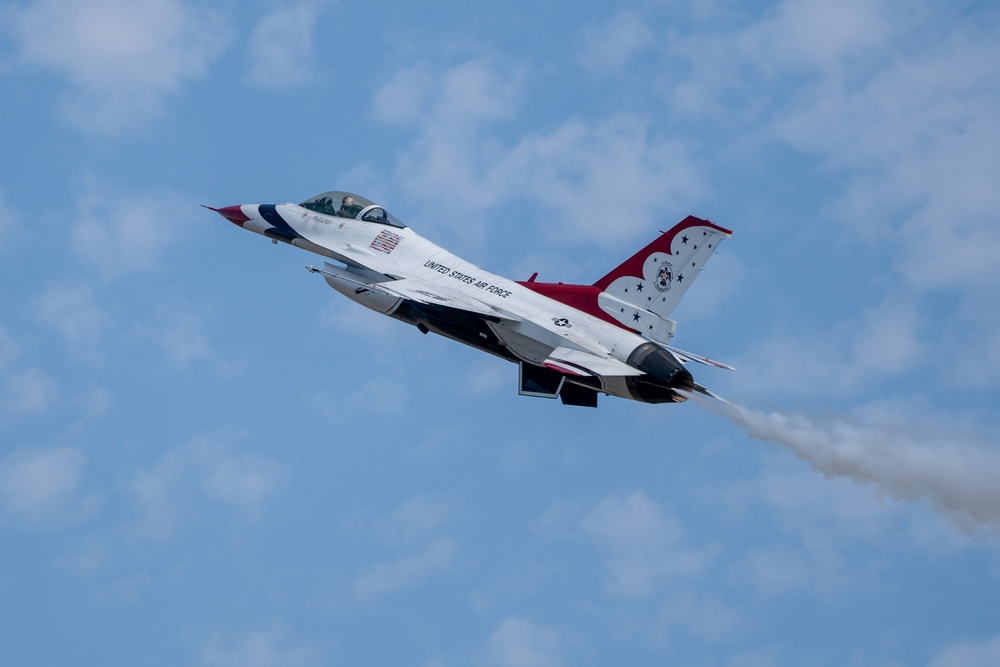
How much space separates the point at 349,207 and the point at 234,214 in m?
3.50

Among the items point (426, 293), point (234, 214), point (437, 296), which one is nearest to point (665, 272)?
point (437, 296)

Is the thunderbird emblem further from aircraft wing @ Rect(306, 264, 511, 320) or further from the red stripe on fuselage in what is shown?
aircraft wing @ Rect(306, 264, 511, 320)

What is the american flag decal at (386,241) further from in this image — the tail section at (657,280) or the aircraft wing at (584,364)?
the aircraft wing at (584,364)

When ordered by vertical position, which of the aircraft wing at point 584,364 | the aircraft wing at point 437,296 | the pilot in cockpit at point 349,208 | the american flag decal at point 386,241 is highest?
the pilot in cockpit at point 349,208

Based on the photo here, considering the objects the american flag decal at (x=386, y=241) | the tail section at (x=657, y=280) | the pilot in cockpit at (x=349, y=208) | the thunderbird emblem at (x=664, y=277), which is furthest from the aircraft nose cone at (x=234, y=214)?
the thunderbird emblem at (x=664, y=277)

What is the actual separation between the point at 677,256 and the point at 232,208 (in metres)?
13.0

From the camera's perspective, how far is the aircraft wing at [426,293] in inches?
1415

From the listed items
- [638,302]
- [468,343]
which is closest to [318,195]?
[468,343]

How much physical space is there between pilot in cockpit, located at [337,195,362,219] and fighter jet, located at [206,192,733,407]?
2.49 m

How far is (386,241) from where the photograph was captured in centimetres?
3972

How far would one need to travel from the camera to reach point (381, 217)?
4047cm

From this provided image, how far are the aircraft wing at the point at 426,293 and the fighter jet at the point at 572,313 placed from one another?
0.02m

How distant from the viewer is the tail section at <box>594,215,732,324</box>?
1398 inches

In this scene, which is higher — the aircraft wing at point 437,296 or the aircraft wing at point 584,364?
the aircraft wing at point 437,296
